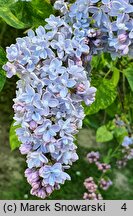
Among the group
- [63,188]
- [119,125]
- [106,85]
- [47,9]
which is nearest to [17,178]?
[63,188]

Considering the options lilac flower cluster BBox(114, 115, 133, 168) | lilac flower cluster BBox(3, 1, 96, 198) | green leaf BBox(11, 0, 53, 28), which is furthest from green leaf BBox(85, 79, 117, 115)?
lilac flower cluster BBox(114, 115, 133, 168)

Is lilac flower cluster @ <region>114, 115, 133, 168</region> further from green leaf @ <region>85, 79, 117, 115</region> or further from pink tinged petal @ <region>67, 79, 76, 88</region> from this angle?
pink tinged petal @ <region>67, 79, 76, 88</region>

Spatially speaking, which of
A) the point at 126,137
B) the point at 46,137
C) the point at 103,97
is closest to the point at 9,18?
the point at 46,137

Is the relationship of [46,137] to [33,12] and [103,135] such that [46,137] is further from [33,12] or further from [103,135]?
[103,135]

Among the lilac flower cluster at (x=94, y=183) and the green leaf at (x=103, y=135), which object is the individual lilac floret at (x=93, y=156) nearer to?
the lilac flower cluster at (x=94, y=183)

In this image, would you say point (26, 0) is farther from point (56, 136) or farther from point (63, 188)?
point (63, 188)

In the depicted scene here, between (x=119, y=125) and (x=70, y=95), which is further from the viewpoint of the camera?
(x=119, y=125)
